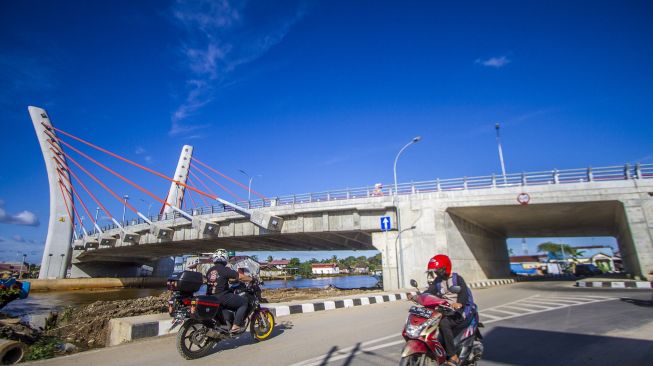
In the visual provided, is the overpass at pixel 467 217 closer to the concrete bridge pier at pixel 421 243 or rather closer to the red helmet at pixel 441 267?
the concrete bridge pier at pixel 421 243

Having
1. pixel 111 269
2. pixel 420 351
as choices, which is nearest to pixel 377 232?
pixel 420 351

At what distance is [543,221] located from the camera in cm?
2441

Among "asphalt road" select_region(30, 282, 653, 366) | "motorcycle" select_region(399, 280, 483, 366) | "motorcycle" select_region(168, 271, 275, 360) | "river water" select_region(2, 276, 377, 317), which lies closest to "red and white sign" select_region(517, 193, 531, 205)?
"asphalt road" select_region(30, 282, 653, 366)

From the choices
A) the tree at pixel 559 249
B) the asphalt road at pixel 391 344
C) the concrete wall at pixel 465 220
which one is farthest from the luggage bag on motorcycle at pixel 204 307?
the tree at pixel 559 249

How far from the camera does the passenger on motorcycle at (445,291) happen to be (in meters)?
3.44

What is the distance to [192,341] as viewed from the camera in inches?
183

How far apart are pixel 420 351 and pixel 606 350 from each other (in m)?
3.54

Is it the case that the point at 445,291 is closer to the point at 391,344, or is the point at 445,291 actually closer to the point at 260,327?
the point at 391,344

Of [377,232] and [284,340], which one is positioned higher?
[377,232]

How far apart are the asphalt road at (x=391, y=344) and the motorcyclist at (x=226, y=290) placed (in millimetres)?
456

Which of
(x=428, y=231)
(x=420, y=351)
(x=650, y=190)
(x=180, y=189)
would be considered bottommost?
(x=420, y=351)

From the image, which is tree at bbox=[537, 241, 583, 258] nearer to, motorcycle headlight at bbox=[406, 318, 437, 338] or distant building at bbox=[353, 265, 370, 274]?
distant building at bbox=[353, 265, 370, 274]

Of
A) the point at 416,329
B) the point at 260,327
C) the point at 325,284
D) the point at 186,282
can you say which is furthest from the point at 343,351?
the point at 325,284

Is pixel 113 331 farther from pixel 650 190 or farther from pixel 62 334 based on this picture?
pixel 650 190
